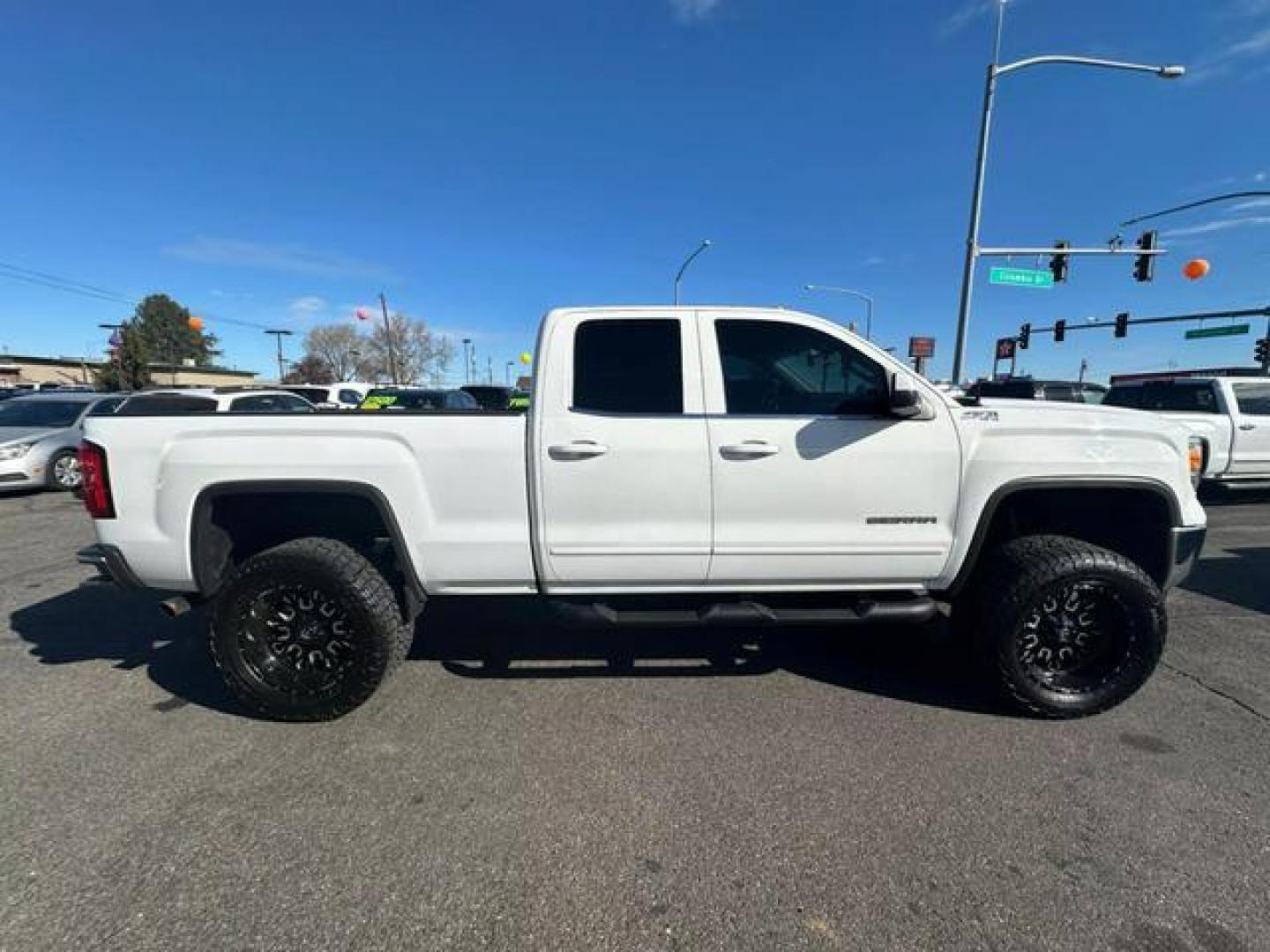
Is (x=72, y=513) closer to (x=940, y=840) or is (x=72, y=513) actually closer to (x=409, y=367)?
(x=940, y=840)

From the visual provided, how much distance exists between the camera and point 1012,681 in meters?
3.01

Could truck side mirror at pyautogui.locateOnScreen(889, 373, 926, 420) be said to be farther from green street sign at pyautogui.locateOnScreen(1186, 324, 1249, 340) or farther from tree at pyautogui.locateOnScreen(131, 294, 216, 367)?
tree at pyautogui.locateOnScreen(131, 294, 216, 367)

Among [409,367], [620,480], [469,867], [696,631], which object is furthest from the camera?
[409,367]

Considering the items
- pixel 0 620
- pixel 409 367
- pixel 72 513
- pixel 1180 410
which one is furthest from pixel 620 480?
pixel 409 367

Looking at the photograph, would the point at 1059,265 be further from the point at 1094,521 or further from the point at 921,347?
the point at 1094,521

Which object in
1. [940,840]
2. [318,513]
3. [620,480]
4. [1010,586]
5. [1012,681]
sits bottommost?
[940,840]

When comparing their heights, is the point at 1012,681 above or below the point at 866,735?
above

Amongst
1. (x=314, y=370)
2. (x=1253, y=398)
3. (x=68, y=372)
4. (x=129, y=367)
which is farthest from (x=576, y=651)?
(x=68, y=372)

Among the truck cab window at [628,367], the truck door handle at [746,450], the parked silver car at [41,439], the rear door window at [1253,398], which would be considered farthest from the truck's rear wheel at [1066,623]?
the parked silver car at [41,439]

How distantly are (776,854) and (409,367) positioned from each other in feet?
262

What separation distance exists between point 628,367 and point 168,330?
12283 centimetres

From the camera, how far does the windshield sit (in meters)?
9.82

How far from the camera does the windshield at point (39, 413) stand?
982cm

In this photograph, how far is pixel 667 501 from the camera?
9.57 feet
